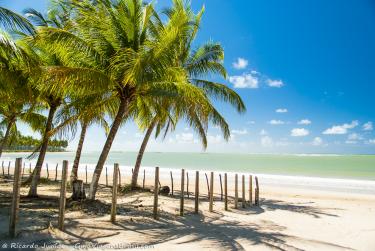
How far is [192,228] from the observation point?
8.43 meters

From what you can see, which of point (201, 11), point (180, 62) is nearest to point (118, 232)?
point (180, 62)

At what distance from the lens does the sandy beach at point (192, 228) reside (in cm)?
678

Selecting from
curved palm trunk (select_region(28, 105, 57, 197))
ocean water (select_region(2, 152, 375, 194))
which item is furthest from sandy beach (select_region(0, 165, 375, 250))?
ocean water (select_region(2, 152, 375, 194))

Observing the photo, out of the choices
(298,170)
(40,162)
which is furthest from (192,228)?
(298,170)

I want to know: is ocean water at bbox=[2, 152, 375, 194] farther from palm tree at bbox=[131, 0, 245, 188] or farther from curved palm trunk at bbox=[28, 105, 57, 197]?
curved palm trunk at bbox=[28, 105, 57, 197]

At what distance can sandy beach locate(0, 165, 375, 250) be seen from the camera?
678cm

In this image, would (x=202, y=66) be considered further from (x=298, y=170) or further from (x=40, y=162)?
(x=298, y=170)

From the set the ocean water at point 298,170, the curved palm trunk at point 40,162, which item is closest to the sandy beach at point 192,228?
the curved palm trunk at point 40,162

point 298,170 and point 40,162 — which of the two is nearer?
point 40,162

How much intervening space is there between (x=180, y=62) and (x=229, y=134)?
3.89 m

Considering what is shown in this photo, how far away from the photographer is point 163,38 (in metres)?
9.48

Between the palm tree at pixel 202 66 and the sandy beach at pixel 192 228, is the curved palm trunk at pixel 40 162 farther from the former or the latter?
the palm tree at pixel 202 66

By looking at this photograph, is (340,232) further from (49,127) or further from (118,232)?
(49,127)

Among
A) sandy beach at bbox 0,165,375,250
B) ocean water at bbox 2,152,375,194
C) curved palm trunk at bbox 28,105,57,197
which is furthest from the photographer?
ocean water at bbox 2,152,375,194
